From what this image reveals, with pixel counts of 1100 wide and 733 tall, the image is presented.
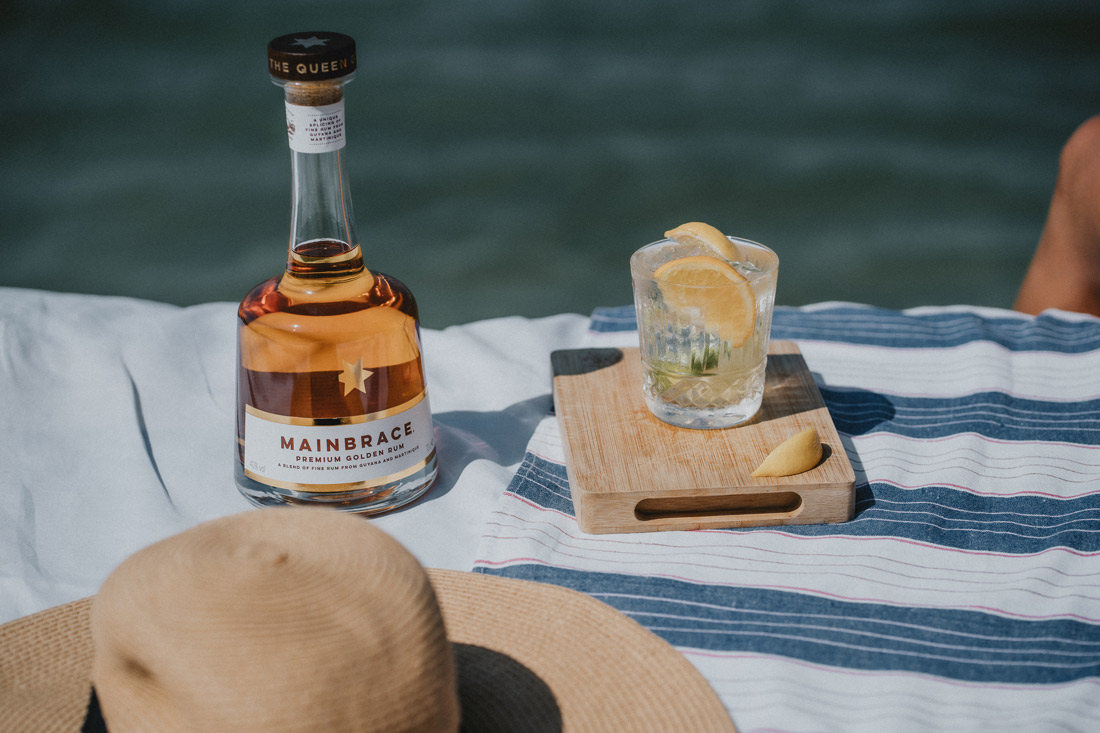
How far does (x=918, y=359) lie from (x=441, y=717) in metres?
0.83

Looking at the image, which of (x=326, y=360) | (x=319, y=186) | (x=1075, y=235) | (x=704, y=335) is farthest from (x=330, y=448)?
(x=1075, y=235)

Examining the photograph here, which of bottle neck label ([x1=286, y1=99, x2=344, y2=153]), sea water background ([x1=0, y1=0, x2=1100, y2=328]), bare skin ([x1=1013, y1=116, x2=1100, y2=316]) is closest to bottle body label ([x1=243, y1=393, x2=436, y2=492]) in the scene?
bottle neck label ([x1=286, y1=99, x2=344, y2=153])

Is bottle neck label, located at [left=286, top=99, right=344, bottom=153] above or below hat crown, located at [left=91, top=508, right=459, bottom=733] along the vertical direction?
above

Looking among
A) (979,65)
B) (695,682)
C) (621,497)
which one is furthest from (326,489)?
(979,65)

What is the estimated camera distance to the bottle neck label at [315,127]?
791mm

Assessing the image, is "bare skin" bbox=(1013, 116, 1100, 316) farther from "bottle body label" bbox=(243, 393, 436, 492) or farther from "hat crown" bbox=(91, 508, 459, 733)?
"hat crown" bbox=(91, 508, 459, 733)

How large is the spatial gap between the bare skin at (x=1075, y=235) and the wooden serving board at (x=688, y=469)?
30.7 inches

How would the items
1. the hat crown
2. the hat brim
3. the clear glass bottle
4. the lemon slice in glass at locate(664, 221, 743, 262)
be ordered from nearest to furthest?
the hat crown < the hat brim < the clear glass bottle < the lemon slice in glass at locate(664, 221, 743, 262)

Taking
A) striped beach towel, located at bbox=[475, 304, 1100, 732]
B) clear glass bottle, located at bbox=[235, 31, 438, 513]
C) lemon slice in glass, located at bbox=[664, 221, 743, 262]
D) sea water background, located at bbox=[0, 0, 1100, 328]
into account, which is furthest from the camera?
sea water background, located at bbox=[0, 0, 1100, 328]

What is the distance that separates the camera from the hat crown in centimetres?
47

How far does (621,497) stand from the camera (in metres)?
0.86

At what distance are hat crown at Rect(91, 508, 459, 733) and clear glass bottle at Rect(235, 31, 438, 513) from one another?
12.4 inches

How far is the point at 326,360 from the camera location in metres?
0.83

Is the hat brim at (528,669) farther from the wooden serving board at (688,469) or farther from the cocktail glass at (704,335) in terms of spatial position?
the cocktail glass at (704,335)
